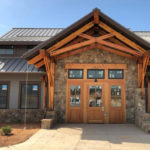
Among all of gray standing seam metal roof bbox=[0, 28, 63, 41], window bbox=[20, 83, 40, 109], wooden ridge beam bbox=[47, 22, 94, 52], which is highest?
gray standing seam metal roof bbox=[0, 28, 63, 41]

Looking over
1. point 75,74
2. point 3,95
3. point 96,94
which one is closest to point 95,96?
point 96,94

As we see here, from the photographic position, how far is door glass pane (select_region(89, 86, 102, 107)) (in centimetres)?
970

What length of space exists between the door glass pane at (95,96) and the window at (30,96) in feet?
11.8

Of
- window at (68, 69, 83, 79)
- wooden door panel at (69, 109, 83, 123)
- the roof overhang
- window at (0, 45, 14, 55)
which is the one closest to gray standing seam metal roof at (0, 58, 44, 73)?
window at (0, 45, 14, 55)

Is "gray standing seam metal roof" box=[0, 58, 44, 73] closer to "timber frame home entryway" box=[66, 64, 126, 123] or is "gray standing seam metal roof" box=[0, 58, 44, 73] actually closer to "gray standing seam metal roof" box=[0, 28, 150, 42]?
"timber frame home entryway" box=[66, 64, 126, 123]

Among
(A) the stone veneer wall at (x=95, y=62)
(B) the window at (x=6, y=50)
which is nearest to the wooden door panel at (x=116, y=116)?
(A) the stone veneer wall at (x=95, y=62)

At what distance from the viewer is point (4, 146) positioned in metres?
5.65

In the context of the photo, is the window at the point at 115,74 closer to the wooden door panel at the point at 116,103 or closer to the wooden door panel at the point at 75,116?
the wooden door panel at the point at 116,103

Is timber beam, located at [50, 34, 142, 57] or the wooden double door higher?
timber beam, located at [50, 34, 142, 57]

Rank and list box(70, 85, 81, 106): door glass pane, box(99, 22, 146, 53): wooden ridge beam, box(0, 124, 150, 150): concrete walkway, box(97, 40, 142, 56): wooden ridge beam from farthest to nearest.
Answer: box(70, 85, 81, 106): door glass pane < box(99, 22, 146, 53): wooden ridge beam < box(97, 40, 142, 56): wooden ridge beam < box(0, 124, 150, 150): concrete walkway

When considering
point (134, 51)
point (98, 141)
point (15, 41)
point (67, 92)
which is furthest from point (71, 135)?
point (15, 41)

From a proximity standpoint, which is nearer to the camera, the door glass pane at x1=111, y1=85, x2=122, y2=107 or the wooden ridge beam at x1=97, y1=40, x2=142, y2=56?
the wooden ridge beam at x1=97, y1=40, x2=142, y2=56

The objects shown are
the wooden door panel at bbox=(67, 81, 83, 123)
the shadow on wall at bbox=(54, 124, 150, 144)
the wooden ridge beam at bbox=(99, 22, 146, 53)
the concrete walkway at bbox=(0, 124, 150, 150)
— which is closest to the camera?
the concrete walkway at bbox=(0, 124, 150, 150)

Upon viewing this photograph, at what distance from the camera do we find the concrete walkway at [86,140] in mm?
5602
